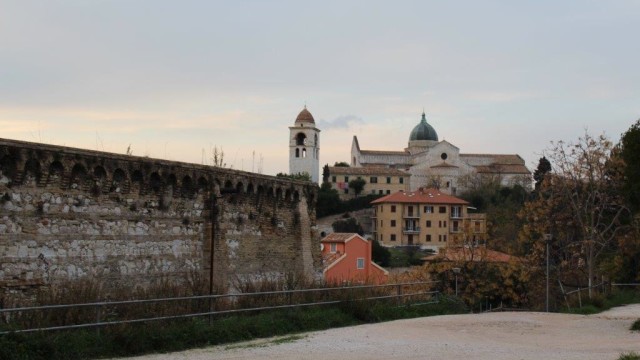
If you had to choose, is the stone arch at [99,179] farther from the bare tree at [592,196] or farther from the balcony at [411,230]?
the balcony at [411,230]

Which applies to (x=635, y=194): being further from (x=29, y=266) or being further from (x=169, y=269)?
(x=29, y=266)

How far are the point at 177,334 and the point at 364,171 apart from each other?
13697 centimetres

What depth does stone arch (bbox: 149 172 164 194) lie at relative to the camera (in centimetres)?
2305

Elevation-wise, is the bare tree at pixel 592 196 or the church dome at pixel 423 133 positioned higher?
the church dome at pixel 423 133

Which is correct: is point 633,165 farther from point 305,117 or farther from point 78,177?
point 305,117

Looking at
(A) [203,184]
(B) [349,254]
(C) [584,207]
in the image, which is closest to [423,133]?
(B) [349,254]

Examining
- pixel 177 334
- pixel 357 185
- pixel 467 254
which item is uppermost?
pixel 357 185

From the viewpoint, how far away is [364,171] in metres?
153

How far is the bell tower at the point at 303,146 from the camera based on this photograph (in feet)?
461

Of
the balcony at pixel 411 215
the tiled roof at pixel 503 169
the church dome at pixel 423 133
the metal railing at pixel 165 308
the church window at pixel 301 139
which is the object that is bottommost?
the metal railing at pixel 165 308

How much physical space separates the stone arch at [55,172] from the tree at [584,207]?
26.3 meters

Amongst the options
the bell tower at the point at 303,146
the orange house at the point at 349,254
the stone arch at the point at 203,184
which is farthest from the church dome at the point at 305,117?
the stone arch at the point at 203,184

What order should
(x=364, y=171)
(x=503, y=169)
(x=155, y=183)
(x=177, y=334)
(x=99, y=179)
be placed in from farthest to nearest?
1. (x=503, y=169)
2. (x=364, y=171)
3. (x=155, y=183)
4. (x=99, y=179)
5. (x=177, y=334)

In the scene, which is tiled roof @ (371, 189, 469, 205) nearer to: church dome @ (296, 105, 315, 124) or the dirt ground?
church dome @ (296, 105, 315, 124)
